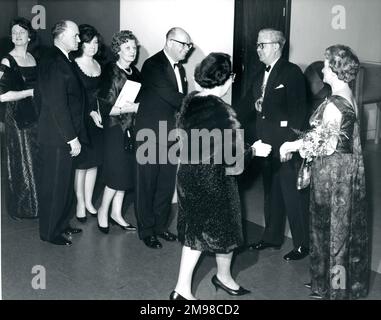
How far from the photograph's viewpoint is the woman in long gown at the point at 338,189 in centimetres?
346

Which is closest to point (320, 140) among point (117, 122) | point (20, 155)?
point (117, 122)

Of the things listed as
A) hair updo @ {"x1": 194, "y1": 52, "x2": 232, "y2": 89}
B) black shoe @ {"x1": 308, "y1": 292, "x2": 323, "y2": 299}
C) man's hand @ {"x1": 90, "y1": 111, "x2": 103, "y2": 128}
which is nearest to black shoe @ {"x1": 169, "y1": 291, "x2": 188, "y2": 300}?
black shoe @ {"x1": 308, "y1": 292, "x2": 323, "y2": 299}

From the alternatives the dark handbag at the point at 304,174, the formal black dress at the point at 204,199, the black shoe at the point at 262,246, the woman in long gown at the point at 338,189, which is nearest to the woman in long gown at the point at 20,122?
the formal black dress at the point at 204,199

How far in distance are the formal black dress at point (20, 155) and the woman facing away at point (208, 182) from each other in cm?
204

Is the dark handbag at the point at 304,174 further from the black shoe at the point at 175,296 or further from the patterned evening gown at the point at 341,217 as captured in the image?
the black shoe at the point at 175,296

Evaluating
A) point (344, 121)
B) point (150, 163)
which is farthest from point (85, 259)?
point (344, 121)

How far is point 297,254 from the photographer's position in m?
4.47

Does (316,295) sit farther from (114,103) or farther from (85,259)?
(114,103)

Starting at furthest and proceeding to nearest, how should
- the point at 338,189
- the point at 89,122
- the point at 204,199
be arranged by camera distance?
the point at 89,122
the point at 338,189
the point at 204,199

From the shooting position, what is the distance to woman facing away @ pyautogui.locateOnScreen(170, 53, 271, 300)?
3314mm

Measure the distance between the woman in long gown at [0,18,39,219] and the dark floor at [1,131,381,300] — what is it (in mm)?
349

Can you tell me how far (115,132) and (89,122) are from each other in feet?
1.16

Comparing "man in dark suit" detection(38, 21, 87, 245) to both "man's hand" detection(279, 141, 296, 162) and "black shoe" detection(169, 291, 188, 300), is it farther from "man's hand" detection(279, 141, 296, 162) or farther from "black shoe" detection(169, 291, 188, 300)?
"man's hand" detection(279, 141, 296, 162)

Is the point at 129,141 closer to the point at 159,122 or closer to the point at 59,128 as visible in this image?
the point at 159,122
